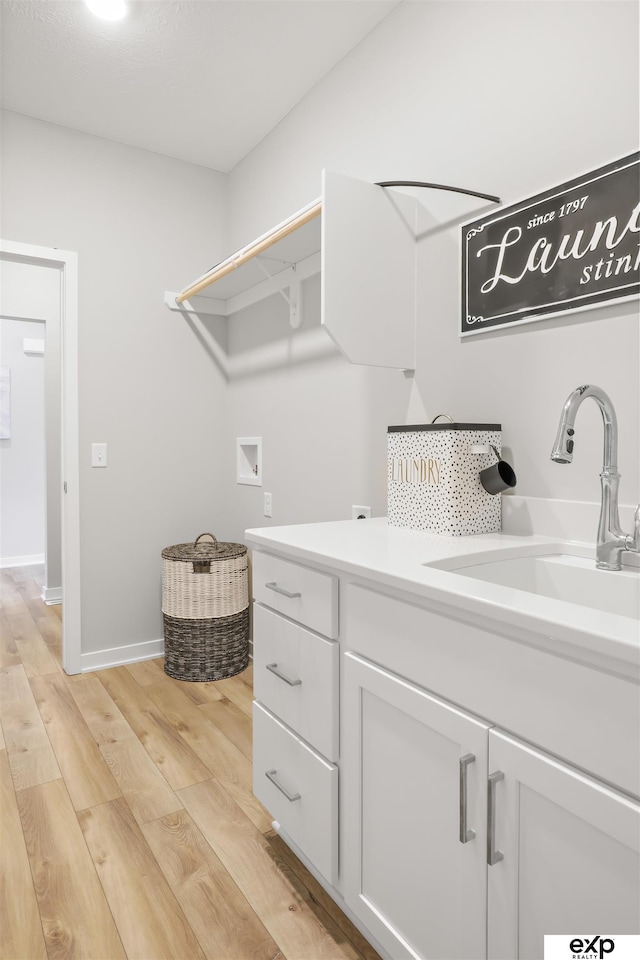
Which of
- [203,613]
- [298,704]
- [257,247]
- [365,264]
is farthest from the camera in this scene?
[203,613]

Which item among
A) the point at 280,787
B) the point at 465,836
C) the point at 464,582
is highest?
the point at 464,582

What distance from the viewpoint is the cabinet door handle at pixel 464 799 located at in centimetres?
92

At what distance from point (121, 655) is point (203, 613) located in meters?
0.60

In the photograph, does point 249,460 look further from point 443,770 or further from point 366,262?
point 443,770

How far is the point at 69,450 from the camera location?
277 cm

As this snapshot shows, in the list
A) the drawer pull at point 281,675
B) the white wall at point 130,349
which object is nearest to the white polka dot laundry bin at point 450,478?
the drawer pull at point 281,675

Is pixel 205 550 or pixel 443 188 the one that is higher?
pixel 443 188

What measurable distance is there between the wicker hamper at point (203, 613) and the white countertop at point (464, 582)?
1159 millimetres

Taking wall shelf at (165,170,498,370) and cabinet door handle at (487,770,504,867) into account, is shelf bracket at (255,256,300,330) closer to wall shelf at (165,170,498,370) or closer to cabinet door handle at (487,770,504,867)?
wall shelf at (165,170,498,370)

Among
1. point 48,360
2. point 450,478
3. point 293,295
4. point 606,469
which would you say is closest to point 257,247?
point 293,295

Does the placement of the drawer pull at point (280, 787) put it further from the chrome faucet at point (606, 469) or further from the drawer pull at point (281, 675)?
the chrome faucet at point (606, 469)

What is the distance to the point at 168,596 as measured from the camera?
8.98 ft

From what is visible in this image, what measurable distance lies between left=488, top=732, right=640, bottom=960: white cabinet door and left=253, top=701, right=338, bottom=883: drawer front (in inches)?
18.1

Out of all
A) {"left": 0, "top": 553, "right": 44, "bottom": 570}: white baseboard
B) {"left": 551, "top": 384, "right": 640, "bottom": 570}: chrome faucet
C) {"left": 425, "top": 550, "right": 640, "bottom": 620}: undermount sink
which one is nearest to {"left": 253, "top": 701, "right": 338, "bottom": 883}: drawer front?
{"left": 425, "top": 550, "right": 640, "bottom": 620}: undermount sink
